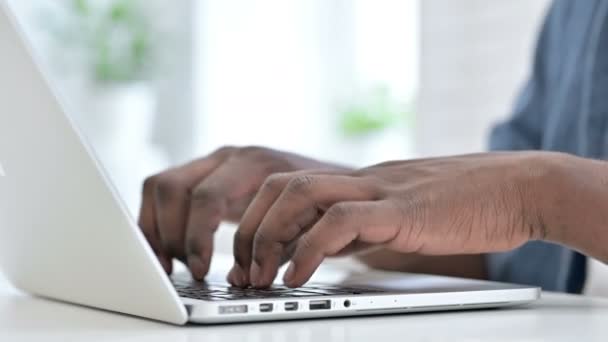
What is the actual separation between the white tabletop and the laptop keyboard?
0.15ft

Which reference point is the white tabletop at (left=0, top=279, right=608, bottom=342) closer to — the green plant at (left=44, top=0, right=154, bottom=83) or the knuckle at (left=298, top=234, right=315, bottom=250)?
the knuckle at (left=298, top=234, right=315, bottom=250)

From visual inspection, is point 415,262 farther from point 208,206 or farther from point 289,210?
point 289,210

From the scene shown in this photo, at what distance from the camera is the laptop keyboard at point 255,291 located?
→ 645 millimetres

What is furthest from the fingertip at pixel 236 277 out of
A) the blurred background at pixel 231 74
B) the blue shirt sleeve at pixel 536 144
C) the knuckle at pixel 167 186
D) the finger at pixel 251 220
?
the blurred background at pixel 231 74

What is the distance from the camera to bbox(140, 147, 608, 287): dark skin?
688mm

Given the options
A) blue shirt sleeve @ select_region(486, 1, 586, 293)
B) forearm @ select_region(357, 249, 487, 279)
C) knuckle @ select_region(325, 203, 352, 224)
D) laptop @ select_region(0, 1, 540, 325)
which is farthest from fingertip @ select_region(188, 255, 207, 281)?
blue shirt sleeve @ select_region(486, 1, 586, 293)

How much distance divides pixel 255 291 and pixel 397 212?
127 mm

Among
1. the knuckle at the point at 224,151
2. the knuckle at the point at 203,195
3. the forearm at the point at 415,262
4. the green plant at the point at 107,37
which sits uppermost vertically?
the green plant at the point at 107,37

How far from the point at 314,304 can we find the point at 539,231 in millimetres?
262

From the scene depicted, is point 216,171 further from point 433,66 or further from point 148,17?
point 148,17

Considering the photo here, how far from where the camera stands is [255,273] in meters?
0.72

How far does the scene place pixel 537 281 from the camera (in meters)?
1.41

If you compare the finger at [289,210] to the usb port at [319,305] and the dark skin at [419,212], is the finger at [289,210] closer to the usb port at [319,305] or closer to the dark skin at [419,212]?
the dark skin at [419,212]

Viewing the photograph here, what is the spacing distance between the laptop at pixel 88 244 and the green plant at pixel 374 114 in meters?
3.45
